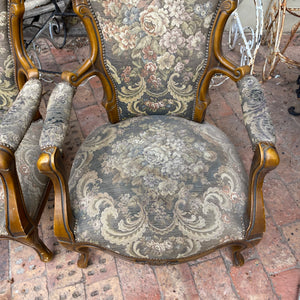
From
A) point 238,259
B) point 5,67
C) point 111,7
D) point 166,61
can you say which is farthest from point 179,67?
point 238,259

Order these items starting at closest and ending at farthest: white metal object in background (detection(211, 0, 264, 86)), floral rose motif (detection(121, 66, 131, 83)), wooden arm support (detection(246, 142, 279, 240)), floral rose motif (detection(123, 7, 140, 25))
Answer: wooden arm support (detection(246, 142, 279, 240))
floral rose motif (detection(123, 7, 140, 25))
floral rose motif (detection(121, 66, 131, 83))
white metal object in background (detection(211, 0, 264, 86))

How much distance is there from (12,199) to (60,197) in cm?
19

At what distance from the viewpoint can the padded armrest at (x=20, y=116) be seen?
3.12 ft

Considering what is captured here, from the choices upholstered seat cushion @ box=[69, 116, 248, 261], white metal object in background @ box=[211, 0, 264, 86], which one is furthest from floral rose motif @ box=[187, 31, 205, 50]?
white metal object in background @ box=[211, 0, 264, 86]

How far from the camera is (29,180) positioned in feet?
3.77

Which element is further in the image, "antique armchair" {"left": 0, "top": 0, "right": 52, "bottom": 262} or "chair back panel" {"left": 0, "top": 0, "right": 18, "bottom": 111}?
"chair back panel" {"left": 0, "top": 0, "right": 18, "bottom": 111}

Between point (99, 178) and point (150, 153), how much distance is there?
0.21 meters

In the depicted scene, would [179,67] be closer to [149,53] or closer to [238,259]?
[149,53]

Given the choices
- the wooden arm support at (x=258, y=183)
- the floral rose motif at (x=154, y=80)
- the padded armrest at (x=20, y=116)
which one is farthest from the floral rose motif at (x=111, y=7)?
the wooden arm support at (x=258, y=183)

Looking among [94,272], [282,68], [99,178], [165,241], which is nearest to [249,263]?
[165,241]

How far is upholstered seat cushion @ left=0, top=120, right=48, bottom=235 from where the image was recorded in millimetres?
1121

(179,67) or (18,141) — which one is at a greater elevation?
(179,67)

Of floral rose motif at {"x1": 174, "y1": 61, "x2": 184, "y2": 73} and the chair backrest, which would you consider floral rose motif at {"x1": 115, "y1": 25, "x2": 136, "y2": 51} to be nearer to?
the chair backrest

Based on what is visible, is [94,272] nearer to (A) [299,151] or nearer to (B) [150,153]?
(B) [150,153]
